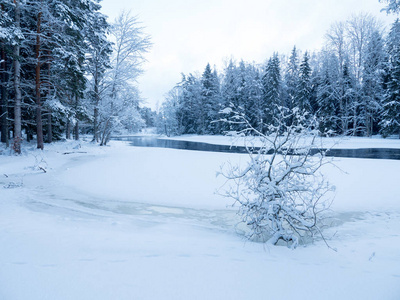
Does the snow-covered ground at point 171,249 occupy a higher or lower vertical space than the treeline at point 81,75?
lower

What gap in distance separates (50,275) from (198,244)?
2104mm

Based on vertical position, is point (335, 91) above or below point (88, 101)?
above

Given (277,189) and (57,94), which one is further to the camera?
(57,94)

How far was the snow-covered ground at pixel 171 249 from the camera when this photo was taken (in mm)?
2490

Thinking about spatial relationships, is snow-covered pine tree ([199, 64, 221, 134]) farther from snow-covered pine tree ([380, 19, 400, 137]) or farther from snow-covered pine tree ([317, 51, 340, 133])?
snow-covered pine tree ([380, 19, 400, 137])

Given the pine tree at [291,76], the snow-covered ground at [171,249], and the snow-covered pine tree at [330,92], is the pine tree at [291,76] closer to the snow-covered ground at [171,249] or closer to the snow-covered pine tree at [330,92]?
the snow-covered pine tree at [330,92]

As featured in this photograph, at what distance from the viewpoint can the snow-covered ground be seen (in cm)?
249

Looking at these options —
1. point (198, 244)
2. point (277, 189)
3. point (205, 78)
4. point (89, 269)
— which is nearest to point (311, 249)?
point (277, 189)

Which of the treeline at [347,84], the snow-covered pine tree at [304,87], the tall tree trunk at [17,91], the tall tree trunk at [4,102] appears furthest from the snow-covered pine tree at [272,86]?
the tall tree trunk at [4,102]

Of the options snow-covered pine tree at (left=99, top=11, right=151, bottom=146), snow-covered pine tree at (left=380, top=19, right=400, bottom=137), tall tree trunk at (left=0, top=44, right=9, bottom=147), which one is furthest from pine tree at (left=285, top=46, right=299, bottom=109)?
tall tree trunk at (left=0, top=44, right=9, bottom=147)

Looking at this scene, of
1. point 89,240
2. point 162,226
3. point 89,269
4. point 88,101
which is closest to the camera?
point 89,269

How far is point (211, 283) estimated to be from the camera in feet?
8.64

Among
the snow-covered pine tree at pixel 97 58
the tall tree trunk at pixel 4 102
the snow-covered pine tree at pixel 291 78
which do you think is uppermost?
the snow-covered pine tree at pixel 291 78

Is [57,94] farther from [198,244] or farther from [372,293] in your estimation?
[372,293]
